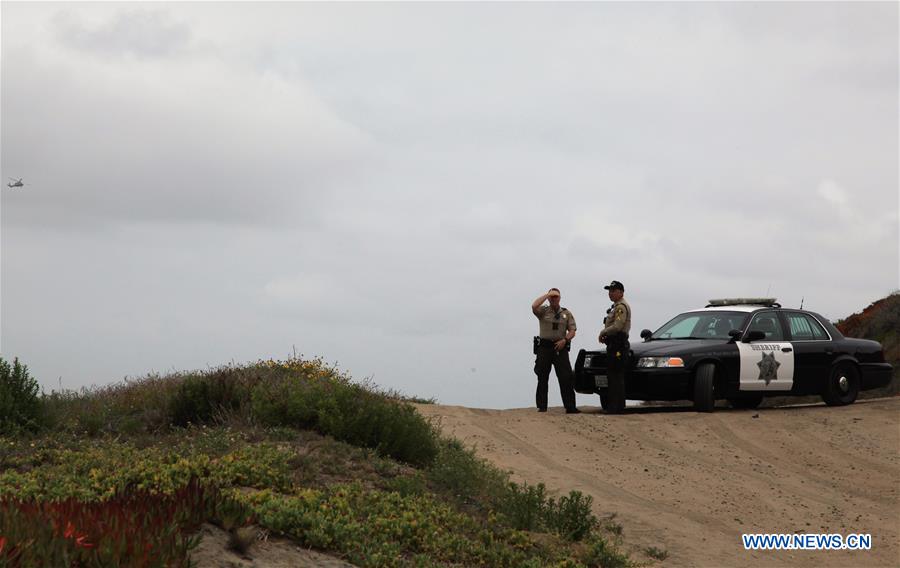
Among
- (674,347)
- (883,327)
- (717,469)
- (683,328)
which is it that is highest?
(883,327)

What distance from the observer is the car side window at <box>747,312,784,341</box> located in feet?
58.1

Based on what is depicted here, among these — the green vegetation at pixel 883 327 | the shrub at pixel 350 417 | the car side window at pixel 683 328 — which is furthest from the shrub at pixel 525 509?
the green vegetation at pixel 883 327

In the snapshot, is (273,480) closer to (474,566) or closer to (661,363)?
(474,566)

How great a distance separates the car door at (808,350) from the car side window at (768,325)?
0.75ft

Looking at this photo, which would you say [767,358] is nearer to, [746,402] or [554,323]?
[746,402]

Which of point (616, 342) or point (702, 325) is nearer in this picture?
point (616, 342)

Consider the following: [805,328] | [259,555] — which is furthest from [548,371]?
[259,555]

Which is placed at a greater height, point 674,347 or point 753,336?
point 753,336

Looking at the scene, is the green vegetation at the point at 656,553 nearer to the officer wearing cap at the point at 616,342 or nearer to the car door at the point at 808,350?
the officer wearing cap at the point at 616,342

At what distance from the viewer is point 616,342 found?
16281 mm

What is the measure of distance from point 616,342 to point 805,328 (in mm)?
4108

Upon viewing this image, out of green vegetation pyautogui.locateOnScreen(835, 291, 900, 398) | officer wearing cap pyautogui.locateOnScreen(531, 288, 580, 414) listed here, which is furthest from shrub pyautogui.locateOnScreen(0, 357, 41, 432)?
green vegetation pyautogui.locateOnScreen(835, 291, 900, 398)

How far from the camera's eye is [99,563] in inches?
228

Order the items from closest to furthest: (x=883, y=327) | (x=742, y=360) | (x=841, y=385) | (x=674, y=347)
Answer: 1. (x=674, y=347)
2. (x=742, y=360)
3. (x=841, y=385)
4. (x=883, y=327)
